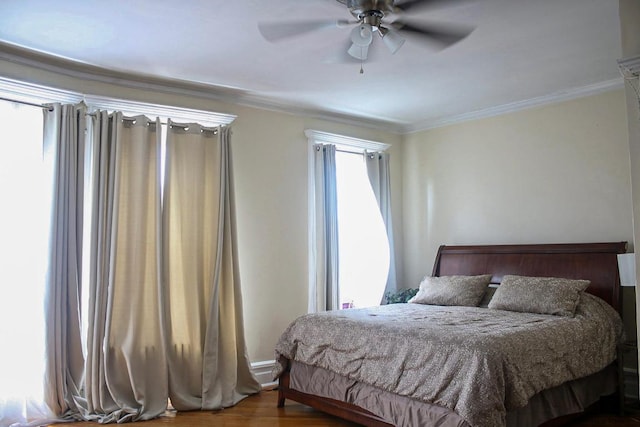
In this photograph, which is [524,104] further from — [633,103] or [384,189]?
[633,103]

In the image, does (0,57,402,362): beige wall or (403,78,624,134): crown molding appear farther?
(0,57,402,362): beige wall

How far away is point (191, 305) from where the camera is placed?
169 inches

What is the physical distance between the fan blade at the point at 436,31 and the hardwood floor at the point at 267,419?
8.88 feet

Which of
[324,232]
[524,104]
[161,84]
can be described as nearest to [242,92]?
[161,84]

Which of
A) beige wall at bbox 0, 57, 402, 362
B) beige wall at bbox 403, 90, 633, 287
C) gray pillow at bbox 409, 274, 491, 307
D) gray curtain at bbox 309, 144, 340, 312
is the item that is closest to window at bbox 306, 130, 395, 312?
gray curtain at bbox 309, 144, 340, 312

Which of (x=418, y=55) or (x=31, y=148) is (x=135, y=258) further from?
(x=418, y=55)

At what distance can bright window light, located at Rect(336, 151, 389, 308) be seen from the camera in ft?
18.1

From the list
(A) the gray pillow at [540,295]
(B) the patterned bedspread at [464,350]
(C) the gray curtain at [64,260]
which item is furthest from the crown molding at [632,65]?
(C) the gray curtain at [64,260]

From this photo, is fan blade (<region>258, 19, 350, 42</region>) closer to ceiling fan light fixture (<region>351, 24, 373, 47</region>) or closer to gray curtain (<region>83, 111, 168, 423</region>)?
ceiling fan light fixture (<region>351, 24, 373, 47</region>)

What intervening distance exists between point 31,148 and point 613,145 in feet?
15.5

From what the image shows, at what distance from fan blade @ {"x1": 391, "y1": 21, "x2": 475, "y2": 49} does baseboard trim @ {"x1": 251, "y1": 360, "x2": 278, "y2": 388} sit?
10.4 feet

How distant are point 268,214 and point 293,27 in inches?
92.8

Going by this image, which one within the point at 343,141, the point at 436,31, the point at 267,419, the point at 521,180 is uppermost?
the point at 436,31

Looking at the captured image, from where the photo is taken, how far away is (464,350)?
2979mm
